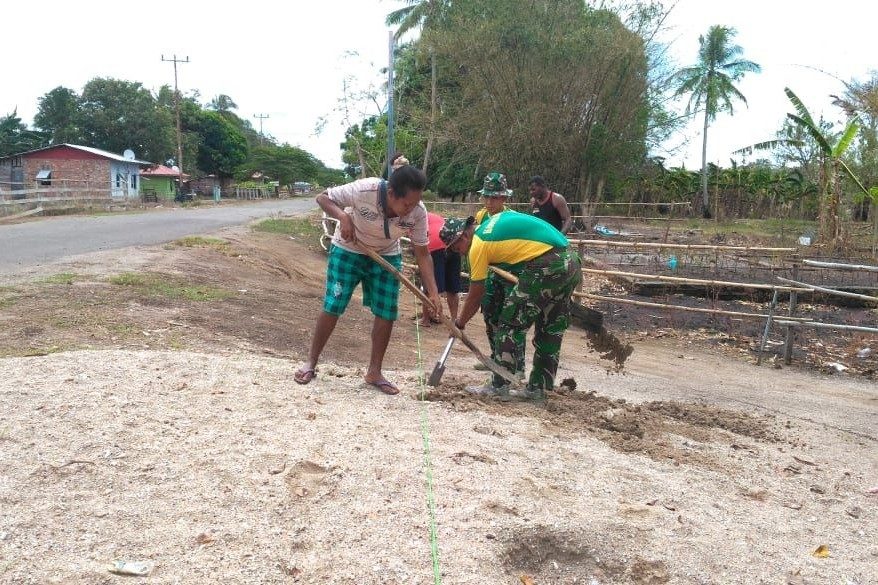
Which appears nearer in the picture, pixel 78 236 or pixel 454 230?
pixel 454 230

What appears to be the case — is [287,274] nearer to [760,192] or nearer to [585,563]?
[585,563]

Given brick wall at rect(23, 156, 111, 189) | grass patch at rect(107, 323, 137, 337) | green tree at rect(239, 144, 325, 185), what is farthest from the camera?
green tree at rect(239, 144, 325, 185)

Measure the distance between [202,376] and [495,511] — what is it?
1.97 meters

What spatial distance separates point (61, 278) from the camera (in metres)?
6.54

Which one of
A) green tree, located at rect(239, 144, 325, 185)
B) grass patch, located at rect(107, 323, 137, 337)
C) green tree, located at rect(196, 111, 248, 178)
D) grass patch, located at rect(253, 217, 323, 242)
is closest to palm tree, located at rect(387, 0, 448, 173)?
grass patch, located at rect(253, 217, 323, 242)

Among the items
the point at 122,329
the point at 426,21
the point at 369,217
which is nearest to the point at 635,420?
the point at 369,217

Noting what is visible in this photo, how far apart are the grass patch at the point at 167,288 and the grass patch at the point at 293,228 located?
8.75m

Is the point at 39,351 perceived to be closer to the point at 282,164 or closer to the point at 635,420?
the point at 635,420

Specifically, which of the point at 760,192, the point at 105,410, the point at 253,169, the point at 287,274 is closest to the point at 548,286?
the point at 105,410

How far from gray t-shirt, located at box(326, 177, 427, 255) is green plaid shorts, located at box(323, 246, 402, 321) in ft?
0.25

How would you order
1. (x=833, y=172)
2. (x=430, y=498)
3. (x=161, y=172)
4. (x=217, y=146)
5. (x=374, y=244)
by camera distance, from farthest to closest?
(x=217, y=146), (x=161, y=172), (x=833, y=172), (x=374, y=244), (x=430, y=498)

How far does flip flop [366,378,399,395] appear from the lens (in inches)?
161

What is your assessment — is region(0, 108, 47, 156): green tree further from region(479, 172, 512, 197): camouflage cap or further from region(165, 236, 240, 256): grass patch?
region(479, 172, 512, 197): camouflage cap

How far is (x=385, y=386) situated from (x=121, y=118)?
4233cm
